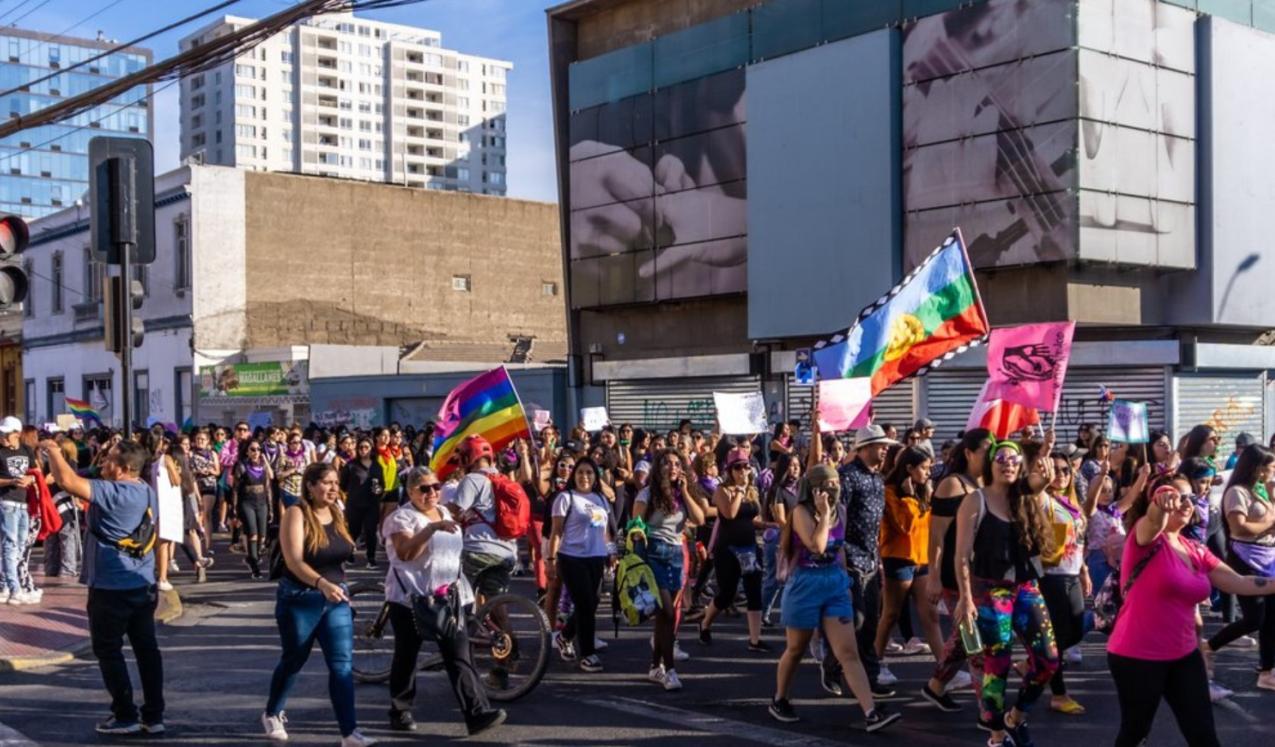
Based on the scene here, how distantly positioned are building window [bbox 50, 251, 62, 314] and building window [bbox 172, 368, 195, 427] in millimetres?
9080

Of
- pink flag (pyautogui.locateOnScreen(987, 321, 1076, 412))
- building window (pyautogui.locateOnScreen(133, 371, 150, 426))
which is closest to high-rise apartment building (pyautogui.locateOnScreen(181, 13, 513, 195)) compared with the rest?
building window (pyautogui.locateOnScreen(133, 371, 150, 426))

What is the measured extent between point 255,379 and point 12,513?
2409 centimetres

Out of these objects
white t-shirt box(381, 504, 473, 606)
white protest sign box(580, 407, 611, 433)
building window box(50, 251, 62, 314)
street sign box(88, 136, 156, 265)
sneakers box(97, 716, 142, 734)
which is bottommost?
sneakers box(97, 716, 142, 734)

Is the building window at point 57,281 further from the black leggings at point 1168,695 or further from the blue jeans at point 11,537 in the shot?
the black leggings at point 1168,695

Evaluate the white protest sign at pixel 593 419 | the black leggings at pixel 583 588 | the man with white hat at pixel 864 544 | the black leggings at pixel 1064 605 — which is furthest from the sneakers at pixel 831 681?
the white protest sign at pixel 593 419

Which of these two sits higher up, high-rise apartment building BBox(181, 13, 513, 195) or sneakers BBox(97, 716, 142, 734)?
high-rise apartment building BBox(181, 13, 513, 195)

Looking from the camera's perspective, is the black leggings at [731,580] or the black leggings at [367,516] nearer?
the black leggings at [731,580]

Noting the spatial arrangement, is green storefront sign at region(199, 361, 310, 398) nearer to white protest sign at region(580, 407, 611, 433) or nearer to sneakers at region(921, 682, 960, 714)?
white protest sign at region(580, 407, 611, 433)

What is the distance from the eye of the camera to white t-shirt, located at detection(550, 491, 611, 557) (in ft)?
34.5

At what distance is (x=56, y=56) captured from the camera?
4675 inches

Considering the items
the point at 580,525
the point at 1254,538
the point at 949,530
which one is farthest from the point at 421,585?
the point at 1254,538

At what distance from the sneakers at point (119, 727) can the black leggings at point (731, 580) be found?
478cm

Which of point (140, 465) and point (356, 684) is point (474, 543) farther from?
point (140, 465)

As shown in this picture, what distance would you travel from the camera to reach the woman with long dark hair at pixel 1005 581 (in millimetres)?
7652
